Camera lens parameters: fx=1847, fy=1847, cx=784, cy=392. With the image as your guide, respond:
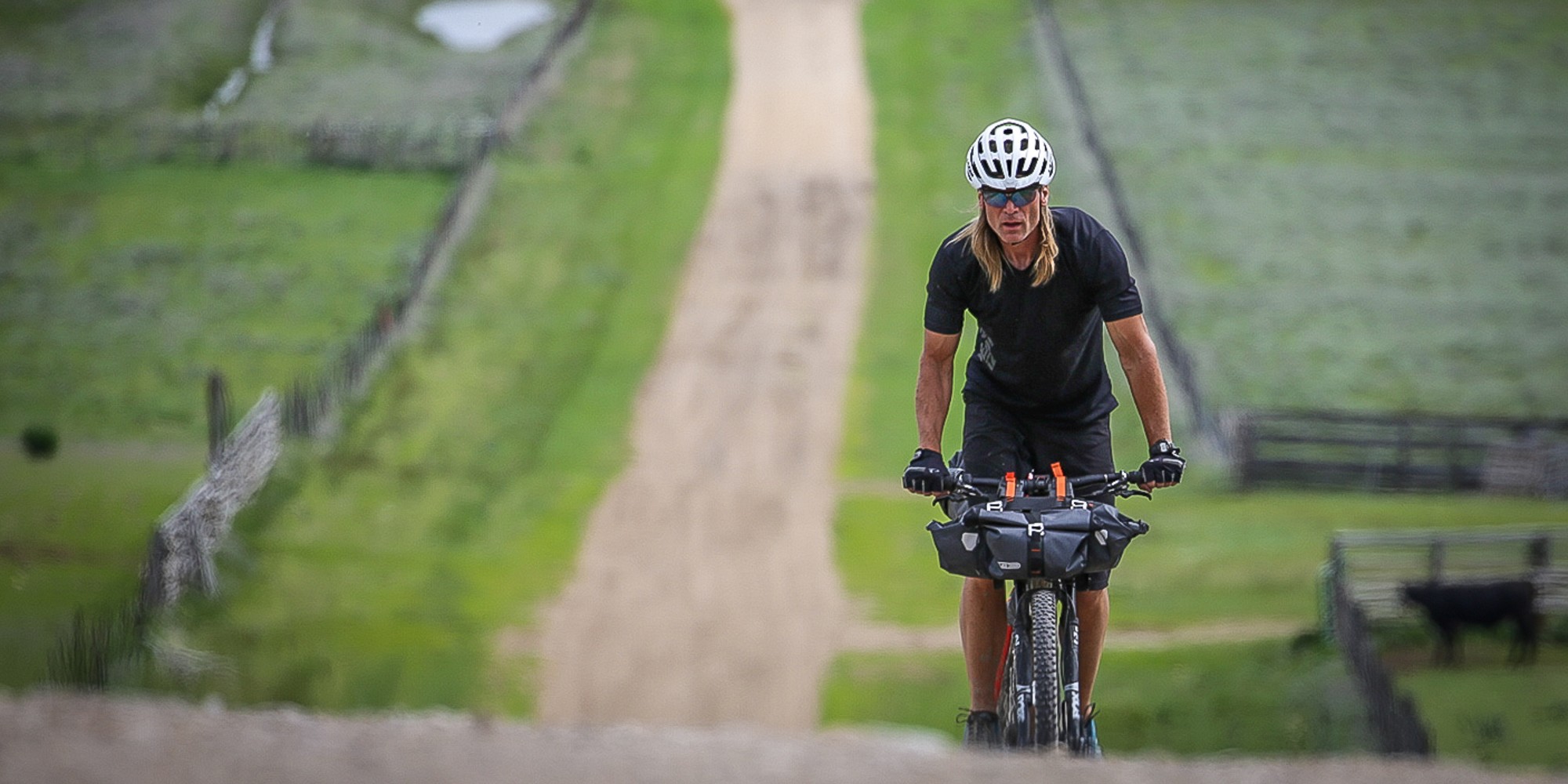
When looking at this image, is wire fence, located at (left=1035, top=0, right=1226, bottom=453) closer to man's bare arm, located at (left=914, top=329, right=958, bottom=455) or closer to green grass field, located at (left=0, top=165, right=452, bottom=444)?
man's bare arm, located at (left=914, top=329, right=958, bottom=455)

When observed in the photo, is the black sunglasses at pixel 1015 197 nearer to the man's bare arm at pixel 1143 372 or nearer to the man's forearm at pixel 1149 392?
the man's bare arm at pixel 1143 372

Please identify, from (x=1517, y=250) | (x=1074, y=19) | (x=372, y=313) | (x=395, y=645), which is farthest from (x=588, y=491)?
(x=1074, y=19)

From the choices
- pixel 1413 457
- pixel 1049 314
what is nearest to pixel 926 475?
pixel 1049 314

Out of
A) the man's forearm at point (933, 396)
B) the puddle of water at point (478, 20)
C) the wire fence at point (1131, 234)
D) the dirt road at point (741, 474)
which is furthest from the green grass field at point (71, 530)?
the puddle of water at point (478, 20)

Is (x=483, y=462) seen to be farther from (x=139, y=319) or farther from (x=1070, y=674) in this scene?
(x=1070, y=674)

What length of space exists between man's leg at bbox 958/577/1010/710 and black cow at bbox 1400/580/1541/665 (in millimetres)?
12421

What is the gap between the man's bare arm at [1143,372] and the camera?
8711 mm

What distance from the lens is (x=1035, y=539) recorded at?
Answer: 27.7ft

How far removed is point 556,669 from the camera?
20.3 metres

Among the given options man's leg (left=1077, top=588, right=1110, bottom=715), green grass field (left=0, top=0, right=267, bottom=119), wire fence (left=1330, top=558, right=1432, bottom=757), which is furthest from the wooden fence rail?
green grass field (left=0, top=0, right=267, bottom=119)

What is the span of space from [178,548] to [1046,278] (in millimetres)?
15718

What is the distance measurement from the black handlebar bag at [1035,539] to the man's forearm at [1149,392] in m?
0.57

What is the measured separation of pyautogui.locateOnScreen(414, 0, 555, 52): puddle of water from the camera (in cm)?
5634

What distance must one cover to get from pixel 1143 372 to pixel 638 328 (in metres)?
24.5
